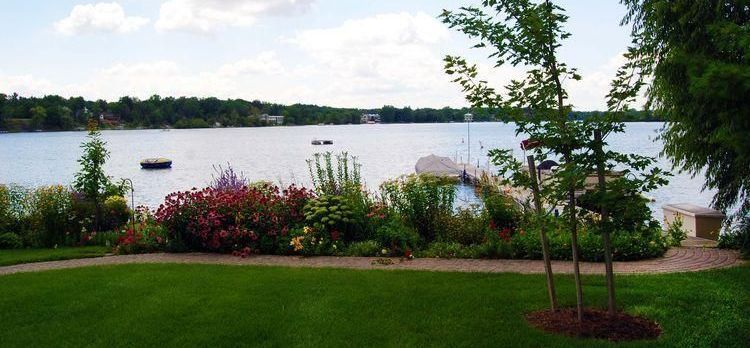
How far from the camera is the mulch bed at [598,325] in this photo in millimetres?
5586

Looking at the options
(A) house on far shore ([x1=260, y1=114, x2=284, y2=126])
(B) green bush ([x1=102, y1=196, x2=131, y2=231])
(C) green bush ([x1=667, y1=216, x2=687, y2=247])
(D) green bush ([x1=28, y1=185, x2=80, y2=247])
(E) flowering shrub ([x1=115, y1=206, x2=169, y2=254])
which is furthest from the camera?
(A) house on far shore ([x1=260, y1=114, x2=284, y2=126])

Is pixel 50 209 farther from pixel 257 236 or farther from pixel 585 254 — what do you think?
pixel 585 254

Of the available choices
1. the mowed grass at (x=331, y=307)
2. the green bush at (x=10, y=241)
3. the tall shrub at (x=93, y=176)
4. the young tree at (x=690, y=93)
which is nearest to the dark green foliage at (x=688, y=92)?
the young tree at (x=690, y=93)

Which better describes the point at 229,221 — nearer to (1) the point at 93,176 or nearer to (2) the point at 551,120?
(1) the point at 93,176

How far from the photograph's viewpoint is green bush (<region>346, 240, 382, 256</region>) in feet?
32.7

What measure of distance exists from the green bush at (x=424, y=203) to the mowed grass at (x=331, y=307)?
8.71ft

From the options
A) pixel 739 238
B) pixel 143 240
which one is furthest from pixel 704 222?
pixel 143 240

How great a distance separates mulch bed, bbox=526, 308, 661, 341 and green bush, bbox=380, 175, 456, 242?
4.68 meters

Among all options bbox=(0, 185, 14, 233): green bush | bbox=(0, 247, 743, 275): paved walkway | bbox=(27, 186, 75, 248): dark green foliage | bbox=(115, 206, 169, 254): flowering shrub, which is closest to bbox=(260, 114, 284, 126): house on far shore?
bbox=(0, 185, 14, 233): green bush

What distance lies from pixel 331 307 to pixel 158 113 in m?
139

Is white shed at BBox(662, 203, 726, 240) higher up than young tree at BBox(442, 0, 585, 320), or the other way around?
young tree at BBox(442, 0, 585, 320)

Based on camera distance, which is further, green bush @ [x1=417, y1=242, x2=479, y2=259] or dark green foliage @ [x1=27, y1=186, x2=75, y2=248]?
dark green foliage @ [x1=27, y1=186, x2=75, y2=248]

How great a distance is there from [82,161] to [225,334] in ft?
28.2

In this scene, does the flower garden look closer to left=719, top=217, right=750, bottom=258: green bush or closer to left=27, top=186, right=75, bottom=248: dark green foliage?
left=27, top=186, right=75, bottom=248: dark green foliage
